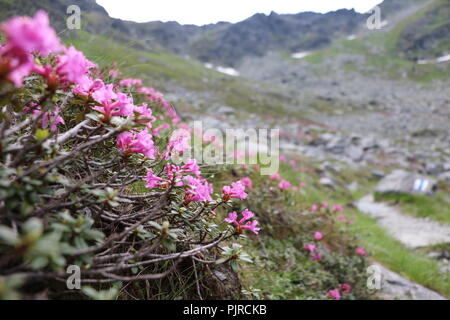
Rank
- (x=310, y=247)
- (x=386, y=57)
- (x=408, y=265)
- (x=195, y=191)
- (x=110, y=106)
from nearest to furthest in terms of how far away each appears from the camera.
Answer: (x=110, y=106) < (x=195, y=191) < (x=310, y=247) < (x=408, y=265) < (x=386, y=57)

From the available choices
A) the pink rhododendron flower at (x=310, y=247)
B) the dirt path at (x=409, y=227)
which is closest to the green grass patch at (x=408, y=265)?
the dirt path at (x=409, y=227)

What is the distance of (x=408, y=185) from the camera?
10.4 m

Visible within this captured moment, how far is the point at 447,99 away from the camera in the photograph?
4541 cm

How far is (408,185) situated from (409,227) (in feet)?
10.7

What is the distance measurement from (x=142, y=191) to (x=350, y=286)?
9.10 ft

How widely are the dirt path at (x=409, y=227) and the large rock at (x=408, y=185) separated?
3.01 ft

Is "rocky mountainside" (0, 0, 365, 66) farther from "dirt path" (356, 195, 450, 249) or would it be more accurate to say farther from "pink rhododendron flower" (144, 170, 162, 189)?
"pink rhododendron flower" (144, 170, 162, 189)

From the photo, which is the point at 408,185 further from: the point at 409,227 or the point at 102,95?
the point at 102,95

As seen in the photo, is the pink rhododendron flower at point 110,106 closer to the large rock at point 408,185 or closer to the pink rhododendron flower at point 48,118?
the pink rhododendron flower at point 48,118

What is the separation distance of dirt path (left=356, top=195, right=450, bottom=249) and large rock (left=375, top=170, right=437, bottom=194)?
3.01ft

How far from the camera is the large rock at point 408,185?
10.0 m

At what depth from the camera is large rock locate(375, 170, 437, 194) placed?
10.0m

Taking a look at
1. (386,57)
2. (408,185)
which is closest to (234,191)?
(408,185)
